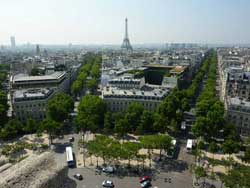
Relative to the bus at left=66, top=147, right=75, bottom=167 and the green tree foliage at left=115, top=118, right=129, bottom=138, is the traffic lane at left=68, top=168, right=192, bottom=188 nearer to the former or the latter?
the bus at left=66, top=147, right=75, bottom=167

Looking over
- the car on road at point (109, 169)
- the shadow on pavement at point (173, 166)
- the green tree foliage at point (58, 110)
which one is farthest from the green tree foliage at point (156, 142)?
the green tree foliage at point (58, 110)

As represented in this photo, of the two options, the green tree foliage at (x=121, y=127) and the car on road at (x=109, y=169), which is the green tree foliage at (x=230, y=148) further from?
the car on road at (x=109, y=169)

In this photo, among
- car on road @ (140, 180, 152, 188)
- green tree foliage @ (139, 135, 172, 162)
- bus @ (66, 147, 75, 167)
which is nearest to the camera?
car on road @ (140, 180, 152, 188)

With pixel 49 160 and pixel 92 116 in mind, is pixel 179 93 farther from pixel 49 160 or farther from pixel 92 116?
pixel 49 160

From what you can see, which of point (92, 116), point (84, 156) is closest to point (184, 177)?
point (84, 156)

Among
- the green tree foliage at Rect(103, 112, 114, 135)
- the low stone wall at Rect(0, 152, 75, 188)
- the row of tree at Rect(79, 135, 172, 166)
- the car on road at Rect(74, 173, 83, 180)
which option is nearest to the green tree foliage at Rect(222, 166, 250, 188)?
the row of tree at Rect(79, 135, 172, 166)
